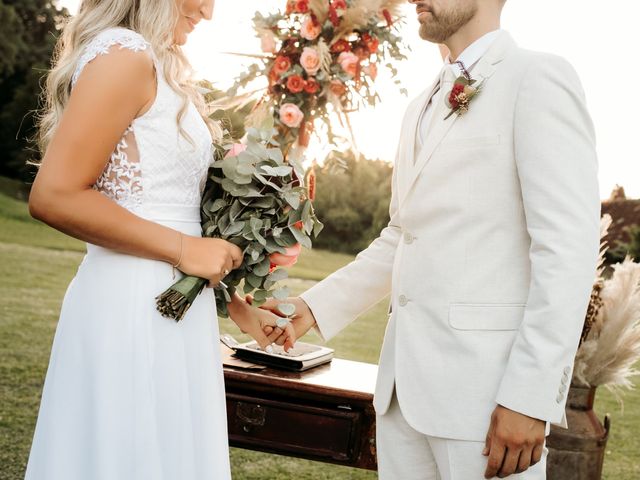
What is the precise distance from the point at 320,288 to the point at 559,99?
3.62 ft

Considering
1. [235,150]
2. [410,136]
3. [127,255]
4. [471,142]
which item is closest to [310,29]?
[410,136]

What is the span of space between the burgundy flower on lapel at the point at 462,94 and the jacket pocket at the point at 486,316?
20.7 inches

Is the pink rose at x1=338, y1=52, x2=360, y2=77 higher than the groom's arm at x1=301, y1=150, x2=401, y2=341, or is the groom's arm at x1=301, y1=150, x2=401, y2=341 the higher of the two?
the pink rose at x1=338, y1=52, x2=360, y2=77

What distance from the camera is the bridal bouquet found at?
113 inches

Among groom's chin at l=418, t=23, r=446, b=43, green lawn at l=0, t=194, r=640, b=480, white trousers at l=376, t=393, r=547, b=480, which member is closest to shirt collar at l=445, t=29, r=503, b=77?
groom's chin at l=418, t=23, r=446, b=43

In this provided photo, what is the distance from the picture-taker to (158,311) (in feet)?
5.57

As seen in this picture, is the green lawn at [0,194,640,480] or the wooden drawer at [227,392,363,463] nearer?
the wooden drawer at [227,392,363,463]

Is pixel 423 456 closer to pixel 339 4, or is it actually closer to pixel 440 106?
pixel 440 106

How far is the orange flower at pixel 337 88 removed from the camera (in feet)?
9.68

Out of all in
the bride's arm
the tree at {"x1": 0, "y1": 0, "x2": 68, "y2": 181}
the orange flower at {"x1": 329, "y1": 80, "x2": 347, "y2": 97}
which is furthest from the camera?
the tree at {"x1": 0, "y1": 0, "x2": 68, "y2": 181}

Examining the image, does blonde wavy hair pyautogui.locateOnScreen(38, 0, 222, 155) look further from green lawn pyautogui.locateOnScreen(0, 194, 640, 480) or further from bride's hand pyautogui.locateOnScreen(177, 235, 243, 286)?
green lawn pyautogui.locateOnScreen(0, 194, 640, 480)

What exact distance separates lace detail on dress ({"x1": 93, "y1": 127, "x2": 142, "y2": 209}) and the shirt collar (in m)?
0.93

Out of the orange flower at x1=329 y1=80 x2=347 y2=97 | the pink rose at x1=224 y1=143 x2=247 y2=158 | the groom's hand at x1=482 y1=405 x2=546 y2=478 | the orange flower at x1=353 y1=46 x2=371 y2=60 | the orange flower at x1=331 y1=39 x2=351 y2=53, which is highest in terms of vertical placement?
the orange flower at x1=331 y1=39 x2=351 y2=53

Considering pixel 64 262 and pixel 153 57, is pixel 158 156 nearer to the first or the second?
pixel 153 57
